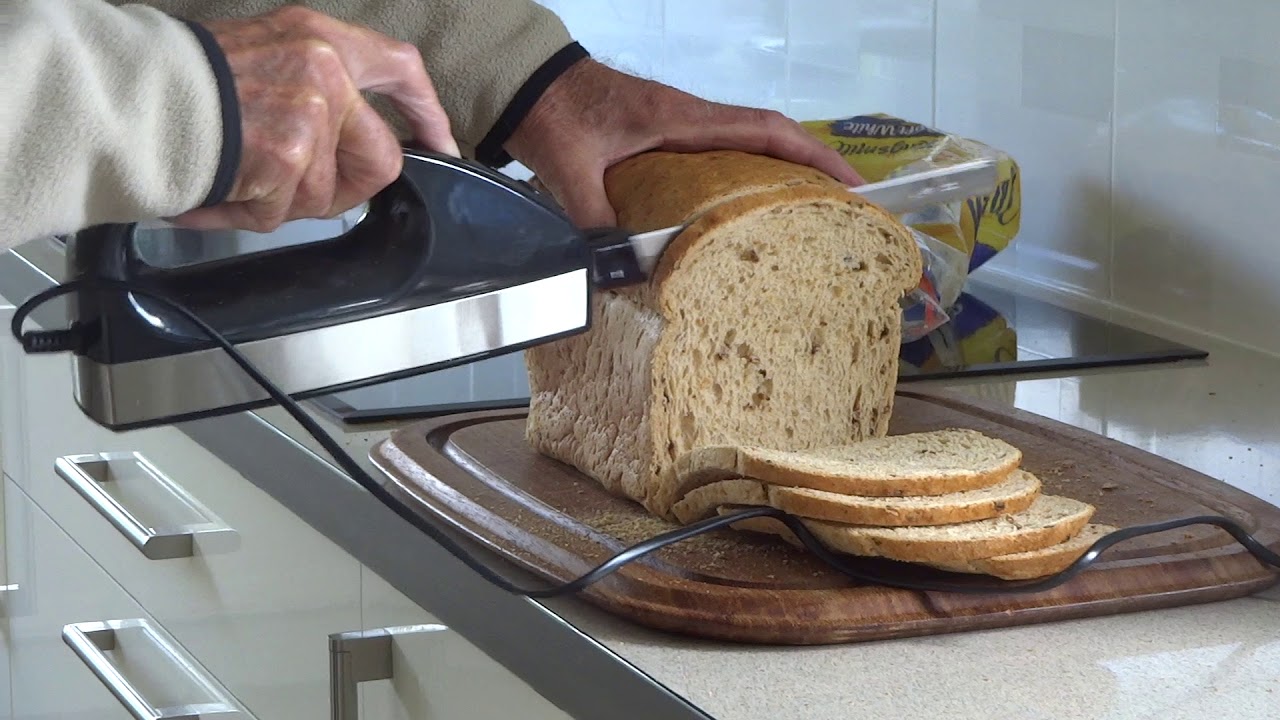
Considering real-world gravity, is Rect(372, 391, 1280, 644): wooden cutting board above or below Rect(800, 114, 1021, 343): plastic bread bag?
below

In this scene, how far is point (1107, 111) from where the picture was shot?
5.14ft

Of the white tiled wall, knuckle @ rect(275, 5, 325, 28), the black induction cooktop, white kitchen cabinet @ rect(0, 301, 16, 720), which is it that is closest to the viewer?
knuckle @ rect(275, 5, 325, 28)

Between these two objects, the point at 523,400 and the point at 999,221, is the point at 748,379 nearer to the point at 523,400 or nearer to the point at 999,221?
the point at 523,400

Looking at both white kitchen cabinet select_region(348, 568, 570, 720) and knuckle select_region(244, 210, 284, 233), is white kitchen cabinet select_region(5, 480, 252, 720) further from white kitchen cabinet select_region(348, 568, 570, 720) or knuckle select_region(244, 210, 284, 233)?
knuckle select_region(244, 210, 284, 233)

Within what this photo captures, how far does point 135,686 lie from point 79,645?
0.39 ft

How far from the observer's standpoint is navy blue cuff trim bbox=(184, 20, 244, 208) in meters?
0.74

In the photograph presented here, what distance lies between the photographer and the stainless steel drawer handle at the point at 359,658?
3.51ft

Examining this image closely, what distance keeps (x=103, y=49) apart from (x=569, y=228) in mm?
324

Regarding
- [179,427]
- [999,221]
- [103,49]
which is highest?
[103,49]

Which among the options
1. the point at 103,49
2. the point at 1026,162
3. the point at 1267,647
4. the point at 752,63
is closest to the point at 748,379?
the point at 1267,647

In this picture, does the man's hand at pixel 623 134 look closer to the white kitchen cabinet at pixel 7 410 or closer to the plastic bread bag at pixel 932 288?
the plastic bread bag at pixel 932 288

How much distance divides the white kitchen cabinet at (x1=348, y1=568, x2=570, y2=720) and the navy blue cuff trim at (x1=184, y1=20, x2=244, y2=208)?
1.09 feet

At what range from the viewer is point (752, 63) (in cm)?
215

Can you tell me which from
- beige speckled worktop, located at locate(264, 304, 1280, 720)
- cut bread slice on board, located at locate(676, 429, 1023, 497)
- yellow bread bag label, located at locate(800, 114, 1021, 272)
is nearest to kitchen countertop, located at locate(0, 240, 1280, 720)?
beige speckled worktop, located at locate(264, 304, 1280, 720)
